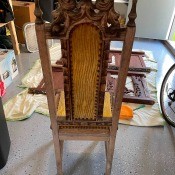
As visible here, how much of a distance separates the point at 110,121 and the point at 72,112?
203 millimetres

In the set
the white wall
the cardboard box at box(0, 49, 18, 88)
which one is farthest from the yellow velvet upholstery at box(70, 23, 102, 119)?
the white wall

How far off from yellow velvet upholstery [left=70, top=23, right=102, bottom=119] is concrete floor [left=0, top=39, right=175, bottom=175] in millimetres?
522

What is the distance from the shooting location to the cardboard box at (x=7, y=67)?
1.93 metres

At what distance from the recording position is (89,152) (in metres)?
1.39

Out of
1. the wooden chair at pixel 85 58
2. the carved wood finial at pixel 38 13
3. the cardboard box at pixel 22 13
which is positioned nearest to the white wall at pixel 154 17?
the cardboard box at pixel 22 13

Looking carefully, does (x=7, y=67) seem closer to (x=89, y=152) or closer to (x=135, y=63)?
(x=89, y=152)

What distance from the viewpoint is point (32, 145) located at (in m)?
1.43

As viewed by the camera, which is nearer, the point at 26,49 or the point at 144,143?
the point at 144,143

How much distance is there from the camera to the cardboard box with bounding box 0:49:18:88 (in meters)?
1.93

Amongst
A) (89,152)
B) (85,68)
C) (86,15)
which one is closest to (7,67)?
(89,152)

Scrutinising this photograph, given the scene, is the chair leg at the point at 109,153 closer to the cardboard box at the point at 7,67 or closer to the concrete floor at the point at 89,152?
the concrete floor at the point at 89,152

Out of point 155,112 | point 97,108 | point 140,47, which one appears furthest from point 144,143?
point 140,47

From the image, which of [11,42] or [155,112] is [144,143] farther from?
[11,42]

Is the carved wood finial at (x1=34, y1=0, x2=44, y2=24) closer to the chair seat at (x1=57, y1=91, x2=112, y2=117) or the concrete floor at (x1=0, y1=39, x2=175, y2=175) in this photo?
the chair seat at (x1=57, y1=91, x2=112, y2=117)
